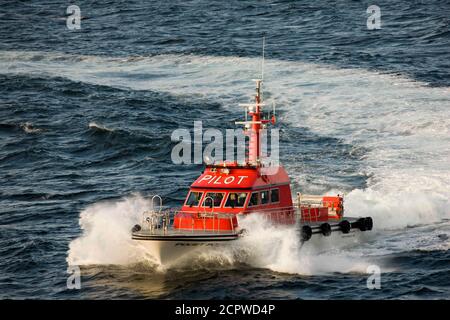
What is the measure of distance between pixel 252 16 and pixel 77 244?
51130mm

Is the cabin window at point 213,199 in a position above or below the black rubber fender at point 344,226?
above

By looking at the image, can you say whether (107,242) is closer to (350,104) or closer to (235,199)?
(235,199)

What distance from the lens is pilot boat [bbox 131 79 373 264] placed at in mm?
31766

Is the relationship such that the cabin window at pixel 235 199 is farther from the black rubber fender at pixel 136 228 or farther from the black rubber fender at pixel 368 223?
the black rubber fender at pixel 368 223

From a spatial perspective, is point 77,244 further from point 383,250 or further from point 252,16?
point 252,16

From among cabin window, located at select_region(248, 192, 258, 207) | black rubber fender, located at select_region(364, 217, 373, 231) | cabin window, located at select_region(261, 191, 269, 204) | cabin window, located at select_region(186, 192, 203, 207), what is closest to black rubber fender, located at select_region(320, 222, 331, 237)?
cabin window, located at select_region(261, 191, 269, 204)

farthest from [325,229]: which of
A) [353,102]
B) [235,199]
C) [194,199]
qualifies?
[353,102]

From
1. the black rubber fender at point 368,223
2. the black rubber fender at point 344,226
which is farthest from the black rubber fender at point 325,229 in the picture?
the black rubber fender at point 368,223

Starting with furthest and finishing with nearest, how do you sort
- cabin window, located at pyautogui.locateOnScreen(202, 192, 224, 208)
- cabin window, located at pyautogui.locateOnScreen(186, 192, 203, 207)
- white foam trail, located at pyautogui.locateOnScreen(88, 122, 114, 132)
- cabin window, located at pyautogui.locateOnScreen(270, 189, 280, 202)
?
Answer: white foam trail, located at pyautogui.locateOnScreen(88, 122, 114, 132), cabin window, located at pyautogui.locateOnScreen(270, 189, 280, 202), cabin window, located at pyautogui.locateOnScreen(186, 192, 203, 207), cabin window, located at pyautogui.locateOnScreen(202, 192, 224, 208)

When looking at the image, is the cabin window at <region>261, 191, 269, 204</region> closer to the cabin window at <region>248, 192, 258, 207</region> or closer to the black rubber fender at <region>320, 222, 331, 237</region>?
the cabin window at <region>248, 192, 258, 207</region>

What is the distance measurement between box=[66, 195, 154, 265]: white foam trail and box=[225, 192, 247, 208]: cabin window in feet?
11.3

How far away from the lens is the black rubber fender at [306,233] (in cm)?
3350

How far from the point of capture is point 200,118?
5619cm

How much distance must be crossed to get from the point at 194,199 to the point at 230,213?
1662mm
